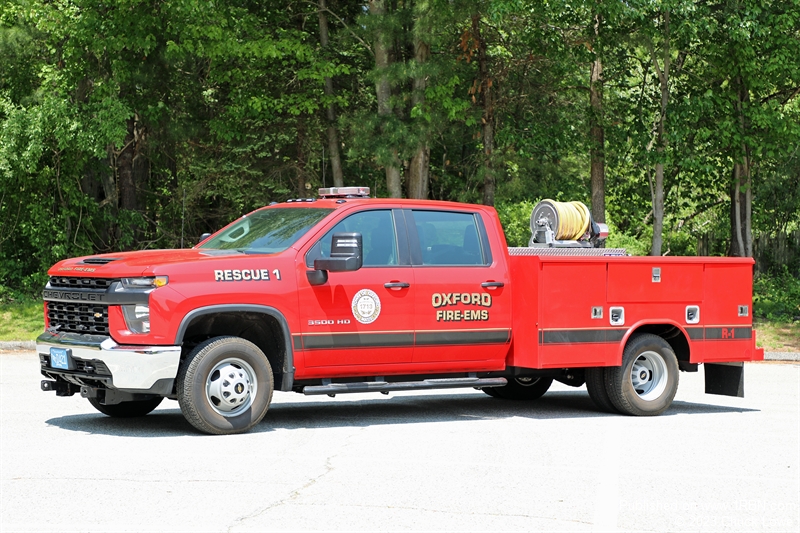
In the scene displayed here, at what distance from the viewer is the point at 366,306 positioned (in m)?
9.71

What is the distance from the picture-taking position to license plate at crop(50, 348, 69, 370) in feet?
29.9

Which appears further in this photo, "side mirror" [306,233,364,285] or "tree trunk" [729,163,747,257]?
"tree trunk" [729,163,747,257]

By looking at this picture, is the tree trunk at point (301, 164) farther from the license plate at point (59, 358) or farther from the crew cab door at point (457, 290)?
the license plate at point (59, 358)

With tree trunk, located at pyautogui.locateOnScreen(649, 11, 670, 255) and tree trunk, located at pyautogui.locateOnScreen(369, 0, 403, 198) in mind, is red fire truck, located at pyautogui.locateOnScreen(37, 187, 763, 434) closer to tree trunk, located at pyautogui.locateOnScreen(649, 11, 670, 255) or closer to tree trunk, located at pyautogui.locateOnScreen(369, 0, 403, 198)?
tree trunk, located at pyautogui.locateOnScreen(369, 0, 403, 198)

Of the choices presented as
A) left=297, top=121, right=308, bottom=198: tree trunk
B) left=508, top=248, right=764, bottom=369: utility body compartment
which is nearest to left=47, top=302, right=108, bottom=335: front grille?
left=508, top=248, right=764, bottom=369: utility body compartment

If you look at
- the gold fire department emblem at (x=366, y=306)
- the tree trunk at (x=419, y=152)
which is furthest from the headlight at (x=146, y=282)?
the tree trunk at (x=419, y=152)

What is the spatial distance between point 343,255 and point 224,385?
1.46 metres

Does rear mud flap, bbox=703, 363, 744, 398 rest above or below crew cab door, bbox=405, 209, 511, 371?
below

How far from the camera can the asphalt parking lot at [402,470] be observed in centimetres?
645

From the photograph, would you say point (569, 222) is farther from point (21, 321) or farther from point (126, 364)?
point (21, 321)

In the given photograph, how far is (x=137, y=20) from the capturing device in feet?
Result: 74.2

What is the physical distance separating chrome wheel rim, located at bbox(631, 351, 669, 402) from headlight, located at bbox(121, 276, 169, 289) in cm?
490

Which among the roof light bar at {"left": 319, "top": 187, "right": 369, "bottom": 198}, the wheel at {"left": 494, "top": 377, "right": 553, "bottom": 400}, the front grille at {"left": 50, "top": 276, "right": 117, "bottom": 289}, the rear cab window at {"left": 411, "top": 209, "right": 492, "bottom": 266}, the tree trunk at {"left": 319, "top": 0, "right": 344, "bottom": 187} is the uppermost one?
the tree trunk at {"left": 319, "top": 0, "right": 344, "bottom": 187}

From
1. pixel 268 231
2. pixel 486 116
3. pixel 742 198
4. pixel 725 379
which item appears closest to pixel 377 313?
pixel 268 231
